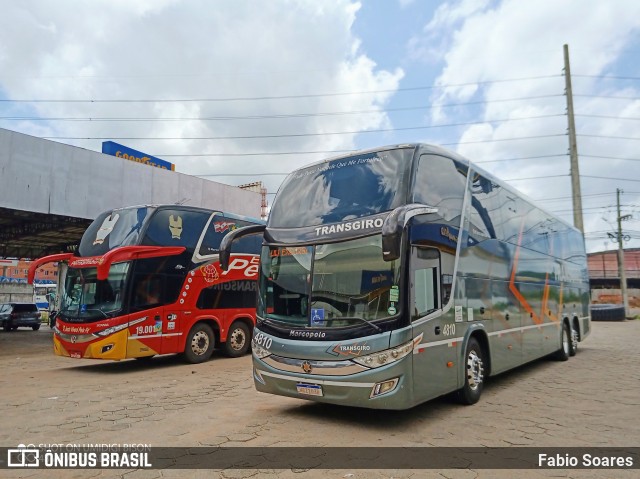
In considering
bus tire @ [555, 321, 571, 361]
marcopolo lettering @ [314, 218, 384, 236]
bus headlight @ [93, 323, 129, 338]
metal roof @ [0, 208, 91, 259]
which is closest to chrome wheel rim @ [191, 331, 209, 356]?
bus headlight @ [93, 323, 129, 338]

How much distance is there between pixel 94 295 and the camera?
33.5ft

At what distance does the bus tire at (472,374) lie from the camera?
6.78m

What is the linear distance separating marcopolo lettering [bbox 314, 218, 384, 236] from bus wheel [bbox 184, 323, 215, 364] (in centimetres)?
674

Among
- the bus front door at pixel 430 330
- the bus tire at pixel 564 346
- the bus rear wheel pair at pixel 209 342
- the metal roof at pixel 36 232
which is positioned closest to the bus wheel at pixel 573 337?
the bus tire at pixel 564 346

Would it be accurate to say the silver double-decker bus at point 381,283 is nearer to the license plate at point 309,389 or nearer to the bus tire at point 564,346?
the license plate at point 309,389

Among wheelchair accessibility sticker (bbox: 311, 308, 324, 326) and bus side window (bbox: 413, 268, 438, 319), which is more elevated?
bus side window (bbox: 413, 268, 438, 319)

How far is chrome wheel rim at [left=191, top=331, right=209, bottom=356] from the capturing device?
11.6 metres

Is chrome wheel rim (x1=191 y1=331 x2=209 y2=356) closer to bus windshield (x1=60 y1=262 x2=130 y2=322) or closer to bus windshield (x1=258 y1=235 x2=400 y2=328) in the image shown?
bus windshield (x1=60 y1=262 x2=130 y2=322)

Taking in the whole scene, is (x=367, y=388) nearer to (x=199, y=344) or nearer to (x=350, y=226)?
(x=350, y=226)

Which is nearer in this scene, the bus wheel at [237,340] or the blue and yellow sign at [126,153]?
the bus wheel at [237,340]

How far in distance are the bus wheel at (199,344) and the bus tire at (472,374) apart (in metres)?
7.08

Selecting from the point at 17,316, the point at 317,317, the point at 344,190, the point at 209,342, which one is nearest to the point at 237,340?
the point at 209,342

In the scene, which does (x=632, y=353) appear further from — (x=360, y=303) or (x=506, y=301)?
(x=360, y=303)

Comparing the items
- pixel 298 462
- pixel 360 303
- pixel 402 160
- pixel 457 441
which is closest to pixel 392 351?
pixel 360 303
